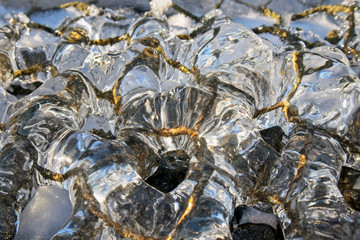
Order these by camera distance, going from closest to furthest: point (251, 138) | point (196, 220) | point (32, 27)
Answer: point (196, 220) < point (251, 138) < point (32, 27)

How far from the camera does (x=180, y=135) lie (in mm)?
918

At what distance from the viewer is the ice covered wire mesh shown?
2.42 feet

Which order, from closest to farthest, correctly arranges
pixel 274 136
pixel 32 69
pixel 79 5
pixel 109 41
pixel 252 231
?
pixel 252 231 < pixel 274 136 < pixel 32 69 < pixel 109 41 < pixel 79 5

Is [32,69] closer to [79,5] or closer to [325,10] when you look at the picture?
[79,5]

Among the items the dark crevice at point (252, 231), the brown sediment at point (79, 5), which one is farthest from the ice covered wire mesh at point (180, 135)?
the brown sediment at point (79, 5)

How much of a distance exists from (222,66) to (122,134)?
1.11 ft

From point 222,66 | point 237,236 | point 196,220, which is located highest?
point 222,66

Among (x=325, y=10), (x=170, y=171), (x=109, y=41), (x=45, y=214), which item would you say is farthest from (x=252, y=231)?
(x=325, y=10)

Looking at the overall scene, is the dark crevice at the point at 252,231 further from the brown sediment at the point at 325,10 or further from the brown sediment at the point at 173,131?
the brown sediment at the point at 325,10

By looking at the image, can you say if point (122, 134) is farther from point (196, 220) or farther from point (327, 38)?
point (327, 38)

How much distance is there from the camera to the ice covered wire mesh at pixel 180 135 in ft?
2.42

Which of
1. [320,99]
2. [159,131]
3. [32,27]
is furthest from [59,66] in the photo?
[320,99]

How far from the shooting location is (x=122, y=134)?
0.89m

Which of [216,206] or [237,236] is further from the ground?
[216,206]
